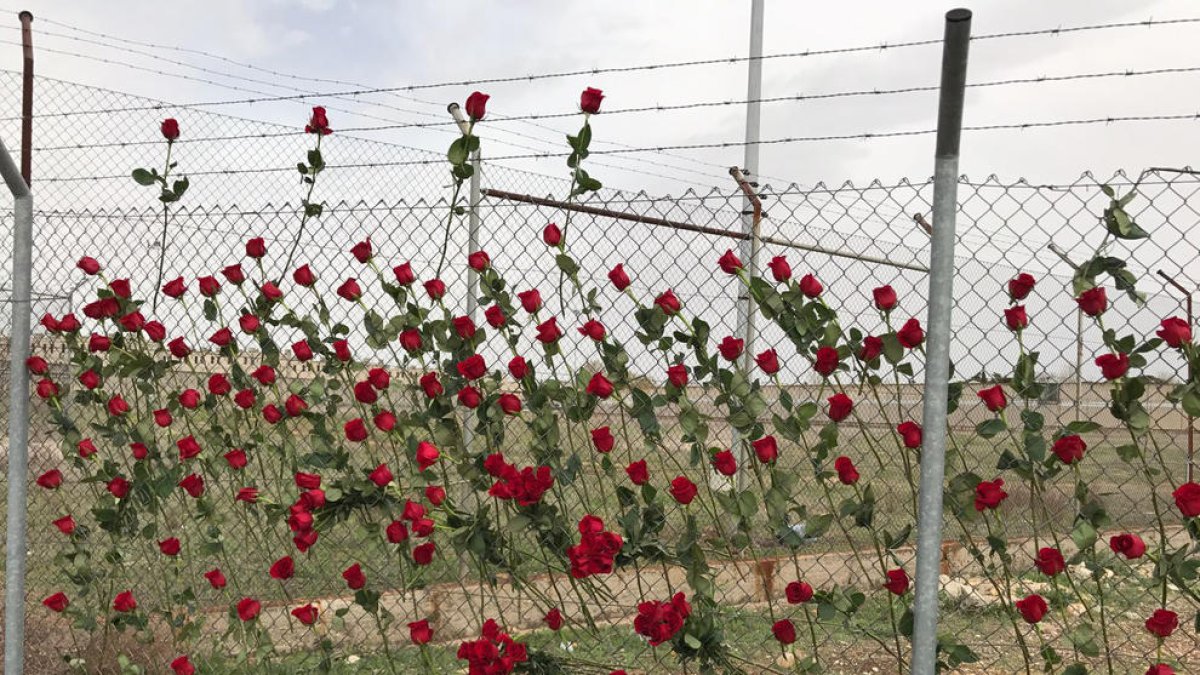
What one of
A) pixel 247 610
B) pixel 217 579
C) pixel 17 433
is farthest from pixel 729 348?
pixel 17 433

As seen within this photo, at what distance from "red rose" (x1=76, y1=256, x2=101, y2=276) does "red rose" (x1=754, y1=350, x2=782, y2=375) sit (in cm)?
193

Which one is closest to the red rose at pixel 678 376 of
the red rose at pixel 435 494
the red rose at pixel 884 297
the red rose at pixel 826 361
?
the red rose at pixel 826 361

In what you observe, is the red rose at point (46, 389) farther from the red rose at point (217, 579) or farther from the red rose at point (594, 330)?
the red rose at point (594, 330)

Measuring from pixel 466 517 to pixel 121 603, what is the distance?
3.75 ft

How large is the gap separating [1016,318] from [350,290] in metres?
1.54

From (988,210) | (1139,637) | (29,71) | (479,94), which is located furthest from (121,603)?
(29,71)

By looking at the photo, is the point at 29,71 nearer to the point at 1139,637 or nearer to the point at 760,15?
the point at 760,15

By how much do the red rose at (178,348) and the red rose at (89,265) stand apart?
0.98 feet

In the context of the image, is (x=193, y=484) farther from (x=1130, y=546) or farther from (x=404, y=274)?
(x=1130, y=546)

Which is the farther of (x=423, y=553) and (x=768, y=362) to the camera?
(x=423, y=553)

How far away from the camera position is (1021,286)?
210 centimetres

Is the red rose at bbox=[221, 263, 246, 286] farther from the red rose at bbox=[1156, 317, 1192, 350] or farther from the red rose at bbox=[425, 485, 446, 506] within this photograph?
the red rose at bbox=[1156, 317, 1192, 350]

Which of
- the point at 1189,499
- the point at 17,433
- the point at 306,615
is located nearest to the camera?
the point at 1189,499

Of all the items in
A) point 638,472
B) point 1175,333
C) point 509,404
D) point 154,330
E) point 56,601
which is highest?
point 1175,333
